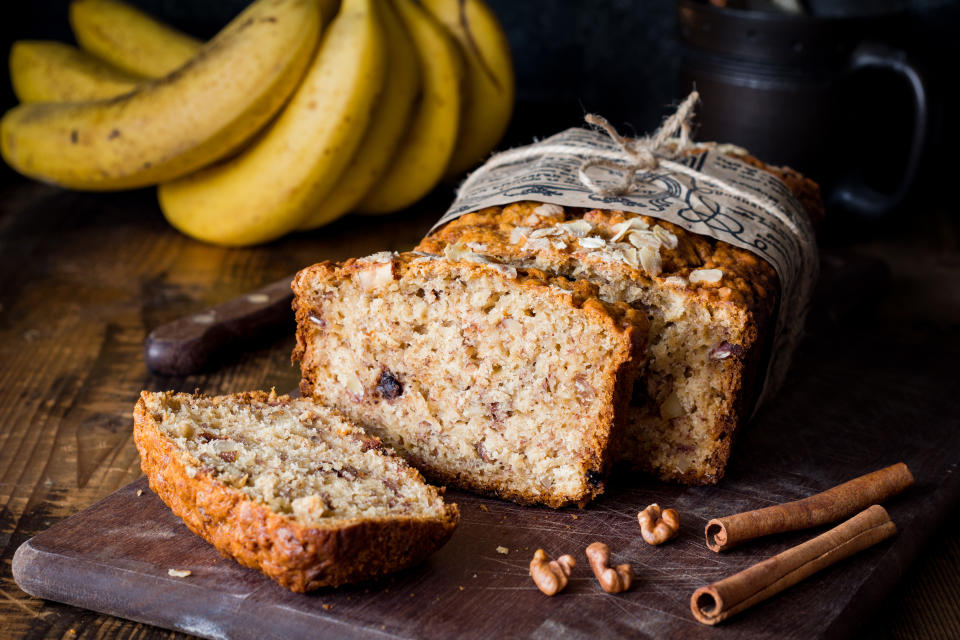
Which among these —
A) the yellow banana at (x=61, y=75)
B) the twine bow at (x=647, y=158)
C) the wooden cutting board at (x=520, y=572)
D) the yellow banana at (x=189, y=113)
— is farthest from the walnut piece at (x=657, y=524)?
→ the yellow banana at (x=61, y=75)

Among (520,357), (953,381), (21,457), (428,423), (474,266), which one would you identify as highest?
(474,266)

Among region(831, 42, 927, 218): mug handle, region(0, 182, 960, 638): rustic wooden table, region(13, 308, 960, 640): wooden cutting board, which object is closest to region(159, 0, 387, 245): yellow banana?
region(0, 182, 960, 638): rustic wooden table

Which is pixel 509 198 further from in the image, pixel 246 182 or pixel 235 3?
pixel 235 3

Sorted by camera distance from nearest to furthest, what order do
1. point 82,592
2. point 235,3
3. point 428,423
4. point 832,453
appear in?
point 82,592 → point 428,423 → point 832,453 → point 235,3

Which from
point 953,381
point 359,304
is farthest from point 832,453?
point 359,304

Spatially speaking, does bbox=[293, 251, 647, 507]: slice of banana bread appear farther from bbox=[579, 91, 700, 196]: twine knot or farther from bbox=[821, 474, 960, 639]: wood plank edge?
bbox=[821, 474, 960, 639]: wood plank edge

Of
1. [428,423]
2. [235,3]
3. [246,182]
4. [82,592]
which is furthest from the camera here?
[235,3]
